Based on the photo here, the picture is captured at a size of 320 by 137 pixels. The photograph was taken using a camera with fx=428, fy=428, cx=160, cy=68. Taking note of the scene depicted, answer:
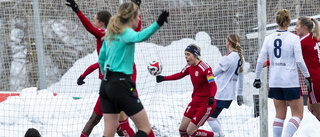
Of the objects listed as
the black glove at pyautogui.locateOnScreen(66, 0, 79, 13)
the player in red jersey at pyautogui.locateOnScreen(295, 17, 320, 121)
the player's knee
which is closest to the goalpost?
the player in red jersey at pyautogui.locateOnScreen(295, 17, 320, 121)

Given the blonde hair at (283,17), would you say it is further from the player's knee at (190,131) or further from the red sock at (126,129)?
the red sock at (126,129)

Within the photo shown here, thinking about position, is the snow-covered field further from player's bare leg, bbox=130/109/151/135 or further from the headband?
player's bare leg, bbox=130/109/151/135

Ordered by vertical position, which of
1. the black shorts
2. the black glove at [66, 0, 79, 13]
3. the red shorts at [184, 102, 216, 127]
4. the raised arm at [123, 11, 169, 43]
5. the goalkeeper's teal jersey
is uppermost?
the black glove at [66, 0, 79, 13]

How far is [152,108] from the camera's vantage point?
Result: 847 centimetres

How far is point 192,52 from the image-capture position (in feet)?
19.6

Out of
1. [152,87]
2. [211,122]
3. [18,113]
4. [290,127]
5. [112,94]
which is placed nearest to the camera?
[112,94]

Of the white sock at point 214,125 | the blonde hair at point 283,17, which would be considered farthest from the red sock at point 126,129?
the blonde hair at point 283,17

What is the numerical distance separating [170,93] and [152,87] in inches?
28.7

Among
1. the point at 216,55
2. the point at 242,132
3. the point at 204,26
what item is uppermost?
the point at 204,26

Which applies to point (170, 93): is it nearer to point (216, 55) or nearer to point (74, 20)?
point (216, 55)

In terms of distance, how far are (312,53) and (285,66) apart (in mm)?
799

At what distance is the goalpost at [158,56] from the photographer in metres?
7.64

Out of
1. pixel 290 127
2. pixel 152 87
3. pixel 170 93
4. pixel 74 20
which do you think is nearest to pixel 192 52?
pixel 290 127

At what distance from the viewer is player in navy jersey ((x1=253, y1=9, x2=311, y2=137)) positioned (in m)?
5.52
